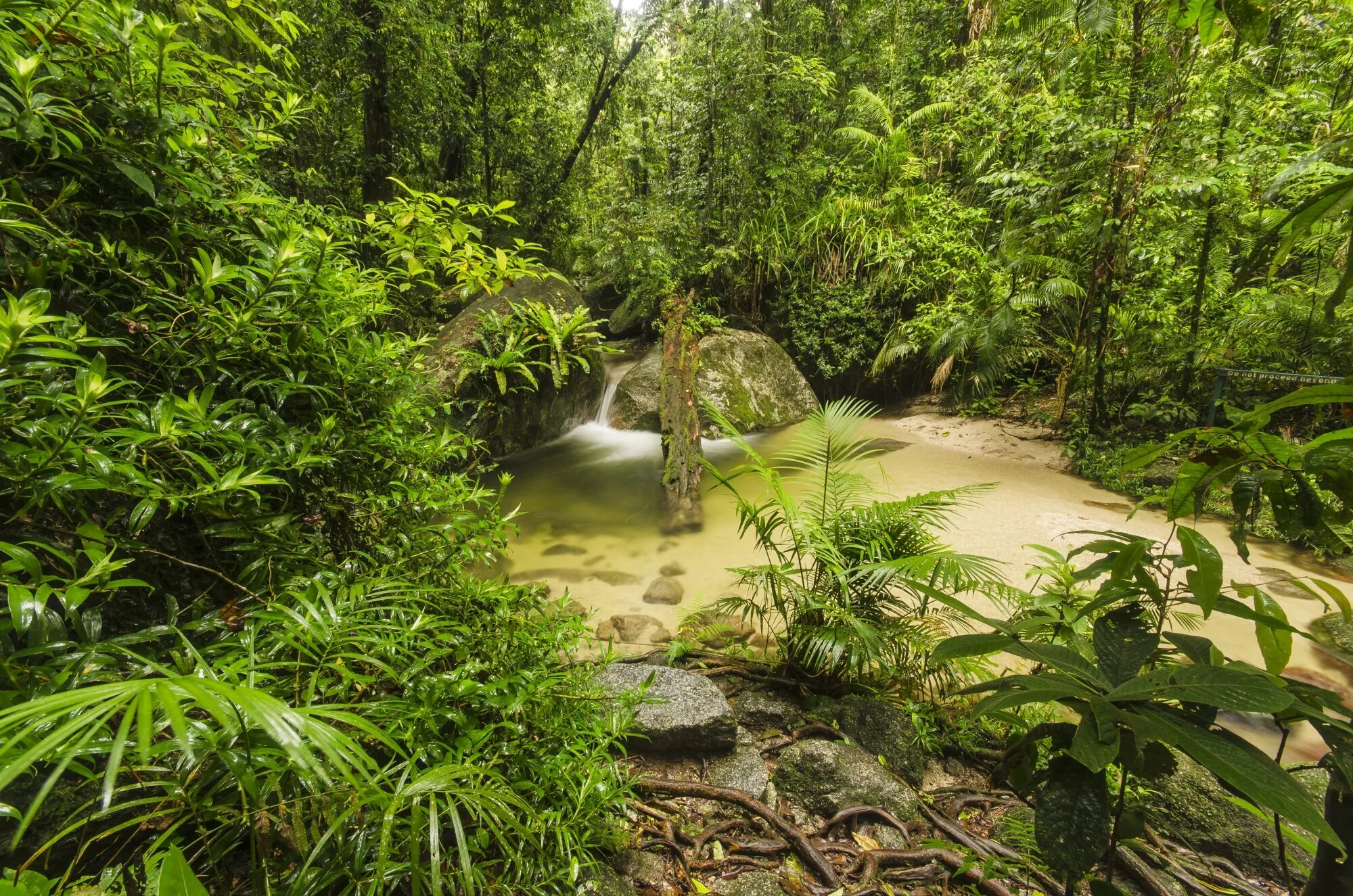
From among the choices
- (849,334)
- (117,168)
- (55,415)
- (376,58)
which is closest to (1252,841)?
(55,415)

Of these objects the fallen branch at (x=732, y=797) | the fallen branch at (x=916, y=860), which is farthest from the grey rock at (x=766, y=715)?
the fallen branch at (x=916, y=860)

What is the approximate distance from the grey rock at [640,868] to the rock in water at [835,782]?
1.95ft

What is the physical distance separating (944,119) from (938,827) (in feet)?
36.6

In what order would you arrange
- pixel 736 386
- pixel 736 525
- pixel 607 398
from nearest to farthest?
pixel 736 525 → pixel 736 386 → pixel 607 398

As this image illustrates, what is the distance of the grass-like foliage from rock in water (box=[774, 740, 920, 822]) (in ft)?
2.75

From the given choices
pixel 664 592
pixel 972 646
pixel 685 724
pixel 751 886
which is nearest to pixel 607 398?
pixel 664 592

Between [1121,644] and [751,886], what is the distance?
1198 millimetres

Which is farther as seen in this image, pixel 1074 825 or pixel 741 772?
pixel 741 772

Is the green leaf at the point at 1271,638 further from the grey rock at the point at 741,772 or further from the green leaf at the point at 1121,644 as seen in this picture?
the grey rock at the point at 741,772

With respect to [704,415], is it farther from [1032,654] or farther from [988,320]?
[1032,654]

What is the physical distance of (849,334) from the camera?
866 centimetres

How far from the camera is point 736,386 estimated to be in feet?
26.0

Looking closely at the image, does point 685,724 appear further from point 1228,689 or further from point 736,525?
point 736,525

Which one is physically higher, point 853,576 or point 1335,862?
point 1335,862
